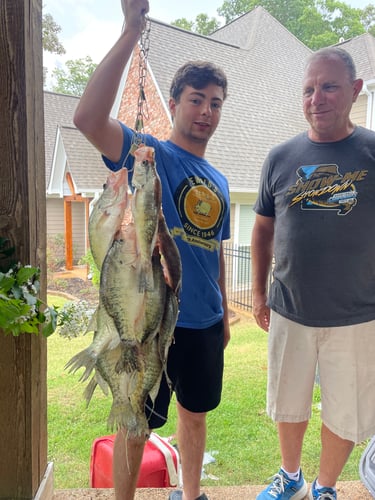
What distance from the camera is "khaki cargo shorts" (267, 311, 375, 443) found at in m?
1.81

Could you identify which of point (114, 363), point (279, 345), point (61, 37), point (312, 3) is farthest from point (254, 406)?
point (312, 3)

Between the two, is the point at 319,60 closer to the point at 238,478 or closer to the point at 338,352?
the point at 338,352

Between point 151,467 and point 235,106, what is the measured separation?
22.9 ft

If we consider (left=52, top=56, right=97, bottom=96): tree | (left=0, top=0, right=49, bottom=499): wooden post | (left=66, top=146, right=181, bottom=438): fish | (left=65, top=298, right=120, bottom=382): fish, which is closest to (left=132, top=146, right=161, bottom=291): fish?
(left=66, top=146, right=181, bottom=438): fish

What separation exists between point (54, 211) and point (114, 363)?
33.5 feet

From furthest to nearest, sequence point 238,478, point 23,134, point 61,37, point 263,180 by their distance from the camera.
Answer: point 61,37 → point 238,478 → point 263,180 → point 23,134

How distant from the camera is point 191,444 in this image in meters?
1.73

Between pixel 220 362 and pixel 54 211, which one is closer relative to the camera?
pixel 220 362

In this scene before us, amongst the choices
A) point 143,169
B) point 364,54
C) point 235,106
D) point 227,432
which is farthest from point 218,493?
point 364,54

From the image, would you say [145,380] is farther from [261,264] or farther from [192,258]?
[261,264]

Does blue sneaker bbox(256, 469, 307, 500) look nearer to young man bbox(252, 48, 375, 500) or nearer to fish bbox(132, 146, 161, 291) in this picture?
young man bbox(252, 48, 375, 500)

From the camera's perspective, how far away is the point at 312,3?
14.3 meters

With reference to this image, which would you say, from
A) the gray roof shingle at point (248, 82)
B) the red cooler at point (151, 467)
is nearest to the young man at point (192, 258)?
the red cooler at point (151, 467)

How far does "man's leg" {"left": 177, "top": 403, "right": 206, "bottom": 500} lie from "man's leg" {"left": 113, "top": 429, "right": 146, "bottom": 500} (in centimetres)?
24
